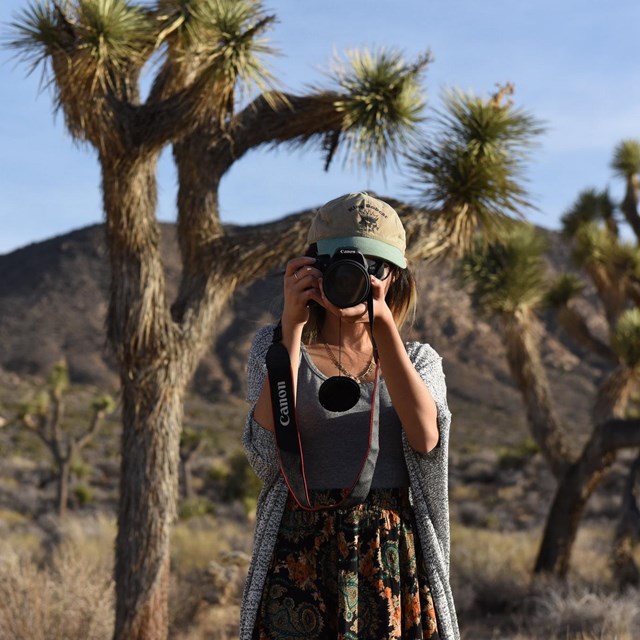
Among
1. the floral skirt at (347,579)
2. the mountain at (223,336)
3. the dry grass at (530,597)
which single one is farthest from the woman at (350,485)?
the mountain at (223,336)

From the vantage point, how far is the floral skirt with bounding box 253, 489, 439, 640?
2082 millimetres

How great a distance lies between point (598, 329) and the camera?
46500mm

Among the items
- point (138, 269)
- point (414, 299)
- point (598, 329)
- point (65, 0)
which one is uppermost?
point (598, 329)

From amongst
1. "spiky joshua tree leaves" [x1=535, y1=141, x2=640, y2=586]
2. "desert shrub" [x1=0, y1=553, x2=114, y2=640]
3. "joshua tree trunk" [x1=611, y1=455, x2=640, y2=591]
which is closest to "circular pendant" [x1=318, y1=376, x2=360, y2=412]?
"desert shrub" [x1=0, y1=553, x2=114, y2=640]

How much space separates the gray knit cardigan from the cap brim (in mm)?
284

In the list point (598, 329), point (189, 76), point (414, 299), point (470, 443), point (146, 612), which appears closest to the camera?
point (414, 299)

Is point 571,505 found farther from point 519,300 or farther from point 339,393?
point 339,393

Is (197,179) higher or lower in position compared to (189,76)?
lower

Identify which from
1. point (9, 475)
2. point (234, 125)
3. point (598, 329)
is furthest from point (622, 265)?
point (598, 329)

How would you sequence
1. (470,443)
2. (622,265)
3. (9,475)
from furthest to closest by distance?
(470,443), (9,475), (622,265)

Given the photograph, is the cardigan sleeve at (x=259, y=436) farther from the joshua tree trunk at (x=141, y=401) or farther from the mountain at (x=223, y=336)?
the mountain at (x=223, y=336)

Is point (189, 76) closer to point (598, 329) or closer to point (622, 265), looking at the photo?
point (622, 265)

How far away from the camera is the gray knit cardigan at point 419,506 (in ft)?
7.00

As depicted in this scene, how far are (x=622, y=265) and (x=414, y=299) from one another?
10.3m
